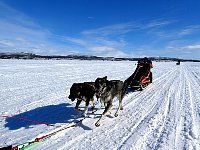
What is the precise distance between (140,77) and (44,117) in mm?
6568

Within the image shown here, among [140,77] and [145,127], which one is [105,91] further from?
[140,77]

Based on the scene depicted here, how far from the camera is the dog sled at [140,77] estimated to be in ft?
38.4

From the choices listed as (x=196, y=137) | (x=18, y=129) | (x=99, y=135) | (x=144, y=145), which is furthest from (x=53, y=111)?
(x=196, y=137)

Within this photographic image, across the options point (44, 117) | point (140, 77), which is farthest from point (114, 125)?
point (140, 77)

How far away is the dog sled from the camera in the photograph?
38.4 ft

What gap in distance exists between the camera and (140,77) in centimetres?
1253

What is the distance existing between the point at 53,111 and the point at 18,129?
1.94 m

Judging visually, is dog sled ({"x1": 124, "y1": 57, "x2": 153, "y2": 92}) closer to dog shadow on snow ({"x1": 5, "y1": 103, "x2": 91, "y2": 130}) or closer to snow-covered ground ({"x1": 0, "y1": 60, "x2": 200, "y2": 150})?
snow-covered ground ({"x1": 0, "y1": 60, "x2": 200, "y2": 150})

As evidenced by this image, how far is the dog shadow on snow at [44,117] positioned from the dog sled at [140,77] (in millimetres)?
3562

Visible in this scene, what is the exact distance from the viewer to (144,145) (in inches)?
190

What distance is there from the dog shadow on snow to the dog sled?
356 centimetres

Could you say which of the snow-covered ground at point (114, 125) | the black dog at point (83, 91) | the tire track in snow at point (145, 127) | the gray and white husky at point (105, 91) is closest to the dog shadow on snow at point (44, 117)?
the snow-covered ground at point (114, 125)

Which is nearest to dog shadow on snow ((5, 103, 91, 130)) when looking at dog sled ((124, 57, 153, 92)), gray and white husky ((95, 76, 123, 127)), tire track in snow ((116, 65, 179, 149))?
gray and white husky ((95, 76, 123, 127))

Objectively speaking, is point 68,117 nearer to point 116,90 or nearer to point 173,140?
point 116,90
